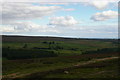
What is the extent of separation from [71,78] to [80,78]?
1.99 m

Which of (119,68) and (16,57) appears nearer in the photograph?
(119,68)

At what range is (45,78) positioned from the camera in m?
48.0

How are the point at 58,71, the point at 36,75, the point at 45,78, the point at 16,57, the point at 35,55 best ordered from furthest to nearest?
the point at 35,55
the point at 16,57
the point at 58,71
the point at 36,75
the point at 45,78

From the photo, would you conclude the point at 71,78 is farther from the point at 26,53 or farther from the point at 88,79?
the point at 26,53

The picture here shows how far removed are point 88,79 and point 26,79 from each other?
536 inches

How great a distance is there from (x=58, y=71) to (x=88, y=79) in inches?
509

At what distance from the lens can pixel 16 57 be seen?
107 metres

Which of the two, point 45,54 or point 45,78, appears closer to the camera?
point 45,78

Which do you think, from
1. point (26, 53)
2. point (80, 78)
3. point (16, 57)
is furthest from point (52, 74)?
point (26, 53)

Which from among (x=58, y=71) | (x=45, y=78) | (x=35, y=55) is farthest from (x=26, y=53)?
(x=45, y=78)

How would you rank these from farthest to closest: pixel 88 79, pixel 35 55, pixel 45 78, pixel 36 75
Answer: pixel 35 55
pixel 36 75
pixel 45 78
pixel 88 79

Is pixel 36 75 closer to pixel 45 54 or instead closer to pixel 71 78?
pixel 71 78

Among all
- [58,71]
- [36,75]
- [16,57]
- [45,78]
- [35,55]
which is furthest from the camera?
[35,55]

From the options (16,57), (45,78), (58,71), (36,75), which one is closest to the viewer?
(45,78)
